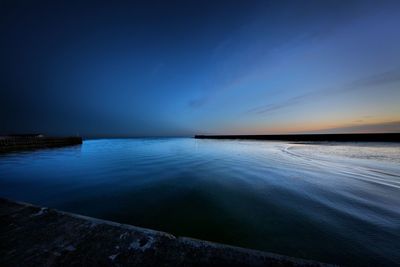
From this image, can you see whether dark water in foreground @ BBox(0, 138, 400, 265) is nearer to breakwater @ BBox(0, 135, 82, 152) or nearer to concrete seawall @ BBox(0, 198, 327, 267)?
concrete seawall @ BBox(0, 198, 327, 267)

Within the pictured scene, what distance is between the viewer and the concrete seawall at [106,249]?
1828mm

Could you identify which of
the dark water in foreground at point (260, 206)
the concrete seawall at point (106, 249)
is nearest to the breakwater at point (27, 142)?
the dark water in foreground at point (260, 206)

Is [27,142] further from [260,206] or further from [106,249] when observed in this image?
[260,206]

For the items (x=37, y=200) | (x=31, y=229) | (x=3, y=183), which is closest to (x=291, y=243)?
(x=31, y=229)

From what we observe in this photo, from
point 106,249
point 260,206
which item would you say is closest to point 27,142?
point 106,249

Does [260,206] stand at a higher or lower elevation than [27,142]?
lower

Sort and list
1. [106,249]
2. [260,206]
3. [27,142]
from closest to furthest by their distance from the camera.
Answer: [106,249] → [260,206] → [27,142]

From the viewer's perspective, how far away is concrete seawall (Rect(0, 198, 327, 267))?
6.00ft

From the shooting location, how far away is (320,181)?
21.8 feet

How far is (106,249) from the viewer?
2025 mm

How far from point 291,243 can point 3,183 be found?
37.4ft

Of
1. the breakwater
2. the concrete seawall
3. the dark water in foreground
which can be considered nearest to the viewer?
the concrete seawall

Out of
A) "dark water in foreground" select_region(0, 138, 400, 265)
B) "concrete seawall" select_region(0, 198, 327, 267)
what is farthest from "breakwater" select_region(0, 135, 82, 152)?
"concrete seawall" select_region(0, 198, 327, 267)

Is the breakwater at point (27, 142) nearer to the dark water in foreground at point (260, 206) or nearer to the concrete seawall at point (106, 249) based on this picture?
the dark water in foreground at point (260, 206)
